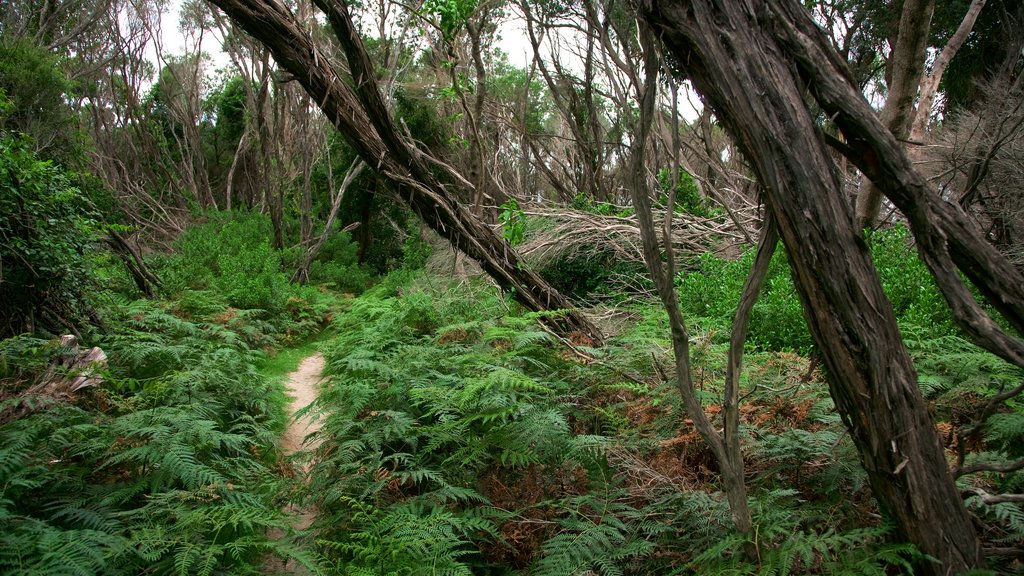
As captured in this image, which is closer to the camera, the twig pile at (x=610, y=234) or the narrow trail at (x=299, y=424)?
the narrow trail at (x=299, y=424)

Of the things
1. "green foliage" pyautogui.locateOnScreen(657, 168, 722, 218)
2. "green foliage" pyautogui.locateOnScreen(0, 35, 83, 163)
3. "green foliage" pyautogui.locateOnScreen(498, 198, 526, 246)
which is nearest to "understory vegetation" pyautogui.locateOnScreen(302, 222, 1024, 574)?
"green foliage" pyautogui.locateOnScreen(498, 198, 526, 246)

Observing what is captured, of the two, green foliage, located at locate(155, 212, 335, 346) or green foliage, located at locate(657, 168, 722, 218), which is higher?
green foliage, located at locate(657, 168, 722, 218)

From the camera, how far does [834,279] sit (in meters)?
1.69

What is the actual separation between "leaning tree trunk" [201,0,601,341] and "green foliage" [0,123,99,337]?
8.45 ft

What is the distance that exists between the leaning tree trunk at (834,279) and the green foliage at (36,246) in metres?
5.28

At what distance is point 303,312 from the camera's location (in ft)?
30.7

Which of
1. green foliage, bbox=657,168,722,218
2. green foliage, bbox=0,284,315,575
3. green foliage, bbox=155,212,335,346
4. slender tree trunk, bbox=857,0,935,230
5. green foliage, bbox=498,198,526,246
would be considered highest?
slender tree trunk, bbox=857,0,935,230

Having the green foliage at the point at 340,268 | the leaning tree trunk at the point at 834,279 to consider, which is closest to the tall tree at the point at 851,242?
the leaning tree trunk at the point at 834,279

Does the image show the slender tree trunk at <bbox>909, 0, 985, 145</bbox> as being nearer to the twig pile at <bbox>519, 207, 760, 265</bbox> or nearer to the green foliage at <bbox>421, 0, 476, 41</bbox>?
the twig pile at <bbox>519, 207, 760, 265</bbox>

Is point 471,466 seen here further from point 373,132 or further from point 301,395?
point 301,395

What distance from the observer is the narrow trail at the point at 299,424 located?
3.09 metres

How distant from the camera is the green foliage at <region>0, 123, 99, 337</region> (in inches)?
179

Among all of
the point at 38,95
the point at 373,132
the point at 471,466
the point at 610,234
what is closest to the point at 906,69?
the point at 610,234

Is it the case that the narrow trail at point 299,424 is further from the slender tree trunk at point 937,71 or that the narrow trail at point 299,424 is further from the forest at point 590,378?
the slender tree trunk at point 937,71
